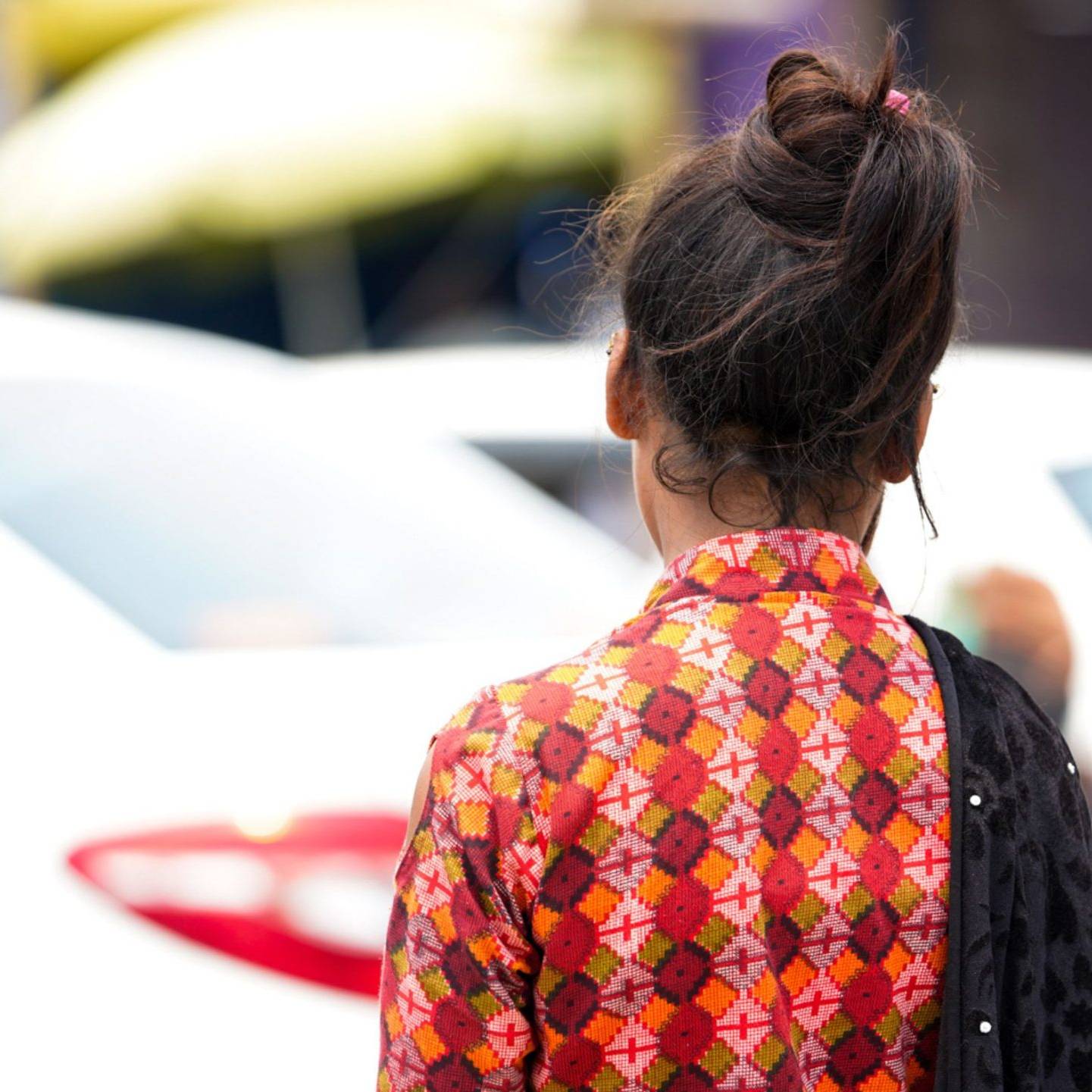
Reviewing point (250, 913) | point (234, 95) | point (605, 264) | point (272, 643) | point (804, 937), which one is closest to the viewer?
point (804, 937)

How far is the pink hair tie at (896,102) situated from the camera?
3.23 ft

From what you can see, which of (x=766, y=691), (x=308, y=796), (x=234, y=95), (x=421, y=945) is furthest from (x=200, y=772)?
(x=234, y=95)

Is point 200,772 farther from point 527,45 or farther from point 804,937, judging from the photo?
point 527,45

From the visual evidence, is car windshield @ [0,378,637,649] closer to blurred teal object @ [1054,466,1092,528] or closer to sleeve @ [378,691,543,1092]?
blurred teal object @ [1054,466,1092,528]

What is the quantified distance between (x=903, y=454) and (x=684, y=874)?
0.35m

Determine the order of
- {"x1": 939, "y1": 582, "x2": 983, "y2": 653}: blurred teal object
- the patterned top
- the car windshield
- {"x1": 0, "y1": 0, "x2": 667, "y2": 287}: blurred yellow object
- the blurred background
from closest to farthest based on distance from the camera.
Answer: the patterned top
the blurred background
the car windshield
{"x1": 939, "y1": 582, "x2": 983, "y2": 653}: blurred teal object
{"x1": 0, "y1": 0, "x2": 667, "y2": 287}: blurred yellow object

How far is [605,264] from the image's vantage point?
1.18m

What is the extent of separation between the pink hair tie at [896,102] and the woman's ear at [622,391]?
0.24m

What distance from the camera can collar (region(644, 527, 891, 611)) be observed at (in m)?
0.97

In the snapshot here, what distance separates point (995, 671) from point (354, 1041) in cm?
95

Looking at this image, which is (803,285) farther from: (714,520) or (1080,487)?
(1080,487)

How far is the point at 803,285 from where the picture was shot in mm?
926

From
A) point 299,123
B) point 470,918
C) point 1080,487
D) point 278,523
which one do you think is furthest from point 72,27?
point 470,918

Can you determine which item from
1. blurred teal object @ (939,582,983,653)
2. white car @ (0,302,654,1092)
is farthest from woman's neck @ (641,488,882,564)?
blurred teal object @ (939,582,983,653)
